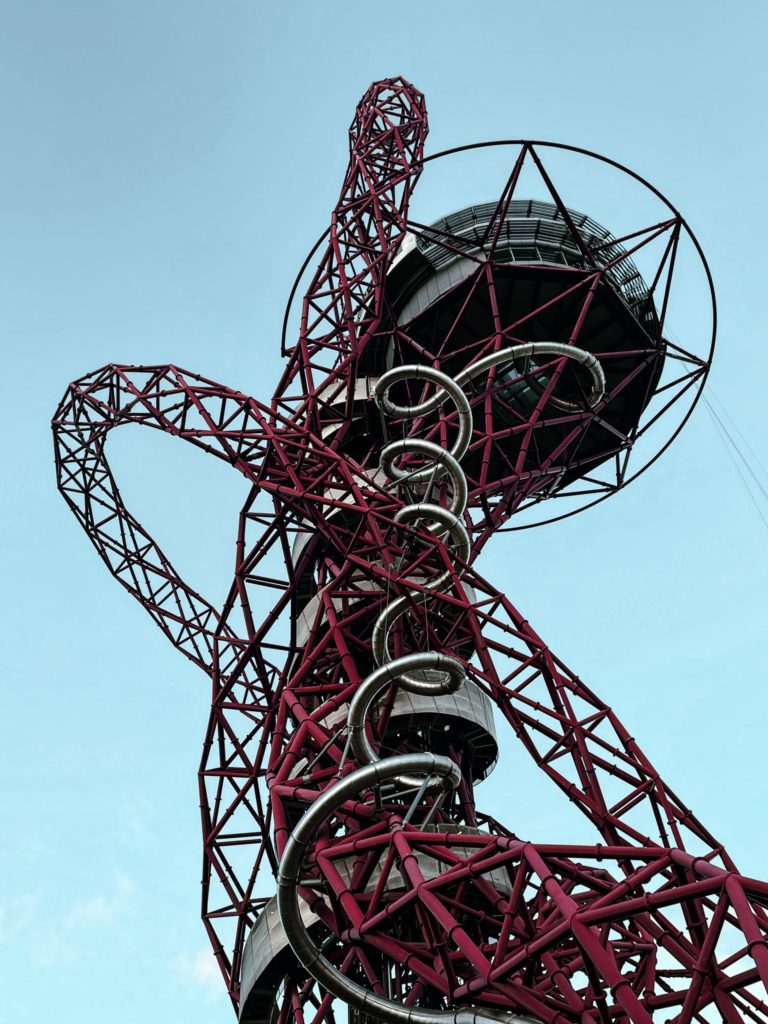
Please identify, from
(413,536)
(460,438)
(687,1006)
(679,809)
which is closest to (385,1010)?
(687,1006)

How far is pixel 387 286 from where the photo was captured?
3828 cm

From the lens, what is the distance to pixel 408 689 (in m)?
25.5

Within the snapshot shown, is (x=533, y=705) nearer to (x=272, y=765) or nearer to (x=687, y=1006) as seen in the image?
(x=272, y=765)

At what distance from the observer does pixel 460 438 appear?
96.8 feet

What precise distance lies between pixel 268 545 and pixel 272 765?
23.9 feet

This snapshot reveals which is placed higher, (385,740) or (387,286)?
(387,286)

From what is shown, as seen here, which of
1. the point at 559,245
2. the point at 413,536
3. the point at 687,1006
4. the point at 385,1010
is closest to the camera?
the point at 687,1006

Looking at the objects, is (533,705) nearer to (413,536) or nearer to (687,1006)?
(413,536)

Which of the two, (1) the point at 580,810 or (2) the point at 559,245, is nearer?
(1) the point at 580,810

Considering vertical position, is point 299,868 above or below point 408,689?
below

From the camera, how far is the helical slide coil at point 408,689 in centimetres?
2066

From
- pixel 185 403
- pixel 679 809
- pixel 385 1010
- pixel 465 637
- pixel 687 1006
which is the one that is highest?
pixel 185 403

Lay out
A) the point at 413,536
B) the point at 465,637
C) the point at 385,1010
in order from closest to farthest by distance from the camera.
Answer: the point at 385,1010, the point at 413,536, the point at 465,637

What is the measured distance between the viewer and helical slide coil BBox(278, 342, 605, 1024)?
67.8ft
